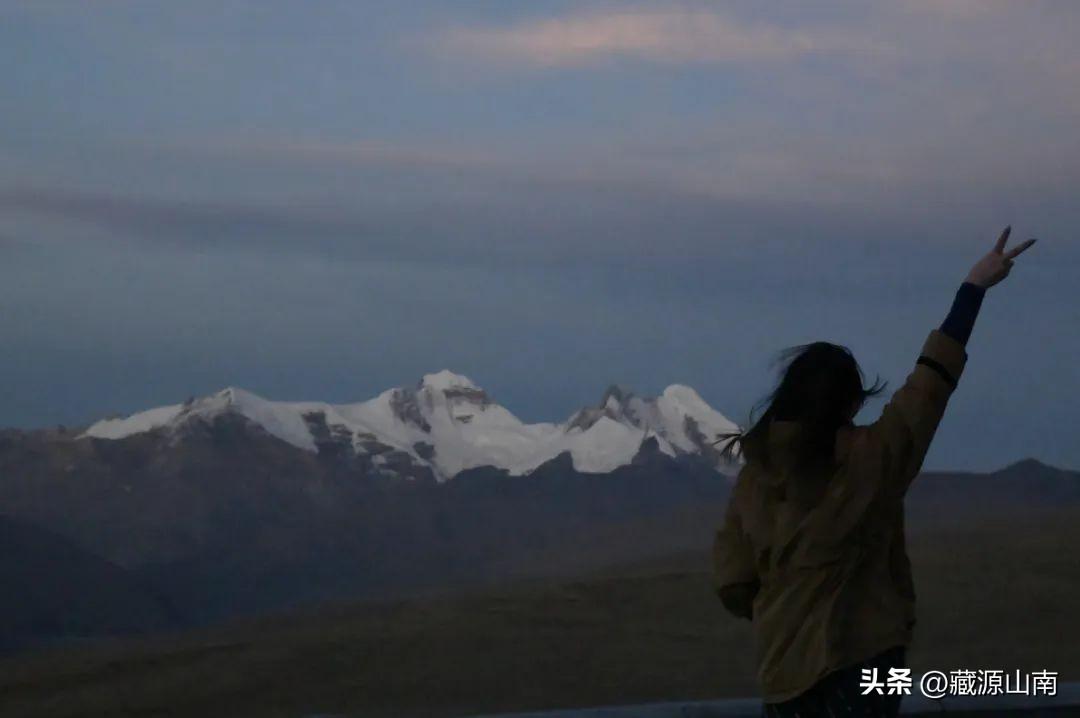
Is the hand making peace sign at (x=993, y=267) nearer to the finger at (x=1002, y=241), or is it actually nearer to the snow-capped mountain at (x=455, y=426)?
the finger at (x=1002, y=241)

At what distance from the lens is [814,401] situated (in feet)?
10.2

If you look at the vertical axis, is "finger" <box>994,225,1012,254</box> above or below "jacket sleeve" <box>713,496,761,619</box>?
above

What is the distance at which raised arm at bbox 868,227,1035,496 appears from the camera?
303cm

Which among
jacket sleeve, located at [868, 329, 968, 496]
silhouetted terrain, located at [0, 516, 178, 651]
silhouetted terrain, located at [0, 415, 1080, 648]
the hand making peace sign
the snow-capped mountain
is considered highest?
the snow-capped mountain

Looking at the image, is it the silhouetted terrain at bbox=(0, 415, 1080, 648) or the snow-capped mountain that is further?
the snow-capped mountain

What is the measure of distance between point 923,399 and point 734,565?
1.79 ft

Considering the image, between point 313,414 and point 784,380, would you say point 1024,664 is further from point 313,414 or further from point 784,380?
point 313,414

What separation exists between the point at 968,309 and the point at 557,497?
123 feet

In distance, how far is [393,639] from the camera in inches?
534

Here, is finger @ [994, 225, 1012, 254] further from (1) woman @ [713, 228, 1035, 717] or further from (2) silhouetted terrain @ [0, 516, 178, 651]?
(2) silhouetted terrain @ [0, 516, 178, 651]

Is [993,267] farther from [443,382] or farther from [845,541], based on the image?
[443,382]

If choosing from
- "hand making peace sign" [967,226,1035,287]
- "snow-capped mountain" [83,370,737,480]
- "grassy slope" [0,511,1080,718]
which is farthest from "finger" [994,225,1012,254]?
"snow-capped mountain" [83,370,737,480]

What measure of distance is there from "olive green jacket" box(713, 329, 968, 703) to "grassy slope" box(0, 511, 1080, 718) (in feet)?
21.0

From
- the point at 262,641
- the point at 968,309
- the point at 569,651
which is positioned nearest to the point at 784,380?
the point at 968,309
